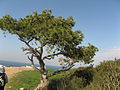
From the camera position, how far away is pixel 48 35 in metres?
17.8

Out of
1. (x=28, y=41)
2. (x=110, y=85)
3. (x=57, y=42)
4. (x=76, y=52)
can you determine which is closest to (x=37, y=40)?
(x=28, y=41)

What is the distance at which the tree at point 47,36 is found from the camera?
58.8 feet

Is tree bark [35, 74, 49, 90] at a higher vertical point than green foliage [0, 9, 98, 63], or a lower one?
lower

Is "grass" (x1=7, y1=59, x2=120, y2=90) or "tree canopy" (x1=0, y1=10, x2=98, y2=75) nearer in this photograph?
"grass" (x1=7, y1=59, x2=120, y2=90)

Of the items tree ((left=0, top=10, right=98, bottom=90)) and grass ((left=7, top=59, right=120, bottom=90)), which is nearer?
grass ((left=7, top=59, right=120, bottom=90))

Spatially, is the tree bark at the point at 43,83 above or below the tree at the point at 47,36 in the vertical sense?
below

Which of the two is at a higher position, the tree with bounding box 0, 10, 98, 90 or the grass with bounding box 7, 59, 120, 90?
the tree with bounding box 0, 10, 98, 90

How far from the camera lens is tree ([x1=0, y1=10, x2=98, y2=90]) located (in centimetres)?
1792

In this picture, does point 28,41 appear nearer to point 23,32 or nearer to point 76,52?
point 23,32

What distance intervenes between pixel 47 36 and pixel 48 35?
0.41 ft

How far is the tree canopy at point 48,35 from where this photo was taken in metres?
17.9

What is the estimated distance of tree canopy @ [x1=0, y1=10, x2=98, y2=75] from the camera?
704 inches

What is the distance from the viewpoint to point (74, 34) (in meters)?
18.2

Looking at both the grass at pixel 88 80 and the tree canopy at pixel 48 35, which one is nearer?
the grass at pixel 88 80
